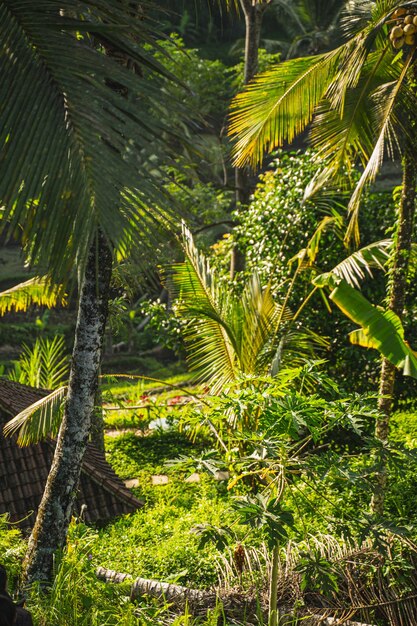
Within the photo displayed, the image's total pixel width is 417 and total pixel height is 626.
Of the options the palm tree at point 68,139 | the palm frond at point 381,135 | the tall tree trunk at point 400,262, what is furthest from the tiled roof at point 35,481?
the palm tree at point 68,139

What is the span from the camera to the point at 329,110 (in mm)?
6930

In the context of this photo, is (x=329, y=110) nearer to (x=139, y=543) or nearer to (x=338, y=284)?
(x=338, y=284)

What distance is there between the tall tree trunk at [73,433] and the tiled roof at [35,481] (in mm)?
2136

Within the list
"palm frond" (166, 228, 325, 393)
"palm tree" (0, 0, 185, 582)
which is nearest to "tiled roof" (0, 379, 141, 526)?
"palm frond" (166, 228, 325, 393)

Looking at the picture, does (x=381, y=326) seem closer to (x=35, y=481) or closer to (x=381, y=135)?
(x=381, y=135)

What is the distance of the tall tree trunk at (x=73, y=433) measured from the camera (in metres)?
4.57

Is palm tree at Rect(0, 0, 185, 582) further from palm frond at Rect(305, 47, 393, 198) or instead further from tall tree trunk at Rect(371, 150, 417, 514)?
palm frond at Rect(305, 47, 393, 198)

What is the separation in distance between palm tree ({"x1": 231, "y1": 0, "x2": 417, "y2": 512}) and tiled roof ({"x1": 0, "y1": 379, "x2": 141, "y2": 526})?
266 cm

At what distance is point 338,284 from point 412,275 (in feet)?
10.4

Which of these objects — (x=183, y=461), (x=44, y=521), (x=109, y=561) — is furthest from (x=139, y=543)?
(x=183, y=461)

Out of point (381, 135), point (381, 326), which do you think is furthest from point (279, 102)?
point (381, 326)

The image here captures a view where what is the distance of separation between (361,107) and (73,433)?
12.2ft

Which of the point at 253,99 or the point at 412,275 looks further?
the point at 412,275

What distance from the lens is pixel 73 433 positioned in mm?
4684
